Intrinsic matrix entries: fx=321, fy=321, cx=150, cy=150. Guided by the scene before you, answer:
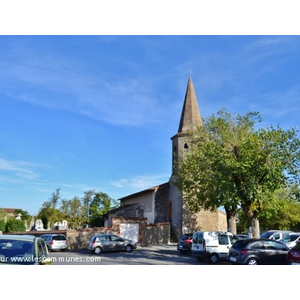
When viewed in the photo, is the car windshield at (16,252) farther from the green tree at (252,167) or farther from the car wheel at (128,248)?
the car wheel at (128,248)

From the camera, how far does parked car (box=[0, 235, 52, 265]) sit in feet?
22.3

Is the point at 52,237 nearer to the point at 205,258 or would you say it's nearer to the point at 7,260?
the point at 205,258

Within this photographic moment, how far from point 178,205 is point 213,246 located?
Answer: 17700 mm

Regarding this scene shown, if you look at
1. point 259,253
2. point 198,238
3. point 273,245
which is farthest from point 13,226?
point 273,245

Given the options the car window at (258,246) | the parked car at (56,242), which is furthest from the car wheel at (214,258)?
the parked car at (56,242)

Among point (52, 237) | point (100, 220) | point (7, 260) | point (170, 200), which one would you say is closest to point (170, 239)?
point (170, 200)

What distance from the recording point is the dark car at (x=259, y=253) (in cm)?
1308

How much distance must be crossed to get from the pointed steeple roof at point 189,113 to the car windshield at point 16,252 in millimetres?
29123

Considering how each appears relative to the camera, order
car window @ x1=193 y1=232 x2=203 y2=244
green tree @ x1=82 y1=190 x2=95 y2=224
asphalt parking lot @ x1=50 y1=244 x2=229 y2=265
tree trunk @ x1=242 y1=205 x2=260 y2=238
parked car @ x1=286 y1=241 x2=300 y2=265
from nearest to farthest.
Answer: parked car @ x1=286 y1=241 x2=300 y2=265
asphalt parking lot @ x1=50 y1=244 x2=229 y2=265
car window @ x1=193 y1=232 x2=203 y2=244
tree trunk @ x1=242 y1=205 x2=260 y2=238
green tree @ x1=82 y1=190 x2=95 y2=224

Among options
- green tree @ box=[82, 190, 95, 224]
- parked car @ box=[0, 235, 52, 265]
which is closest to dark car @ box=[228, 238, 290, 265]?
parked car @ box=[0, 235, 52, 265]

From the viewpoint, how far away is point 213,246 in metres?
16.3

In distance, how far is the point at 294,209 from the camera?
41750 mm

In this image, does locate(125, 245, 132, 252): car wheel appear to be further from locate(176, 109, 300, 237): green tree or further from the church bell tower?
the church bell tower

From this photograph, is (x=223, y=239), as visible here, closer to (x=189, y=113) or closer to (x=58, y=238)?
(x=58, y=238)
